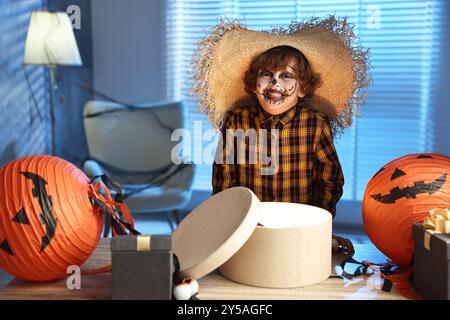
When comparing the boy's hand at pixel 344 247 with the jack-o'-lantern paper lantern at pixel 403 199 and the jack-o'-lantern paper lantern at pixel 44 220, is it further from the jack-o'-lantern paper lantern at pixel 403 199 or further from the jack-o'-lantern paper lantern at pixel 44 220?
the jack-o'-lantern paper lantern at pixel 44 220

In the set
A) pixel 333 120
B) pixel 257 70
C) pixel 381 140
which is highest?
pixel 257 70

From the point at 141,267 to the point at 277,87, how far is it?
628mm

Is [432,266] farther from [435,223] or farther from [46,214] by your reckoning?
[46,214]

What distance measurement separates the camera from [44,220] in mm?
1001

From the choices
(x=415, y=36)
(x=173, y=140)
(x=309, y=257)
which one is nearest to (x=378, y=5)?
(x=415, y=36)

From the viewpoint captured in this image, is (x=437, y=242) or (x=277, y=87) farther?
(x=277, y=87)

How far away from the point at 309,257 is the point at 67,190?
46cm

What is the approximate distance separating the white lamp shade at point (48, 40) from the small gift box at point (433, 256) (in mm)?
2473

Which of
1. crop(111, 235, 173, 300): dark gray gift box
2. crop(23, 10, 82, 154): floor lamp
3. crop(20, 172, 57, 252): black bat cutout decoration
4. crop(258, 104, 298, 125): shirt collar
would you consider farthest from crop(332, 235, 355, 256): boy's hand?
crop(23, 10, 82, 154): floor lamp

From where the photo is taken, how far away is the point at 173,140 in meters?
3.29

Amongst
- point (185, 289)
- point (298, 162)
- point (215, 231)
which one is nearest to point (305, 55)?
point (298, 162)

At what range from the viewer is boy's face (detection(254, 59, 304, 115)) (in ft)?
4.47
